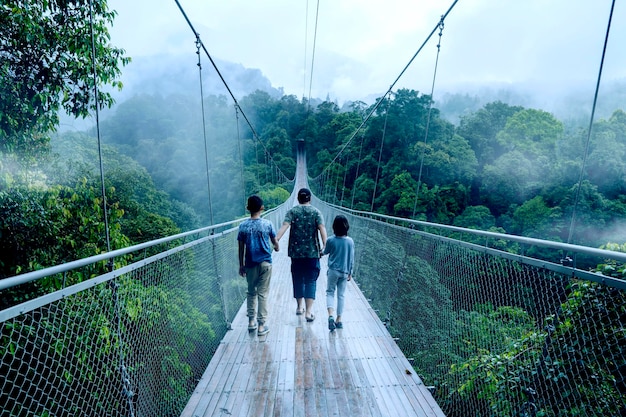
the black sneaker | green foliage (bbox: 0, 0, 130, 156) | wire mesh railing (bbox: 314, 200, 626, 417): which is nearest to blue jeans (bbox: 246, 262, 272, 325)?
the black sneaker

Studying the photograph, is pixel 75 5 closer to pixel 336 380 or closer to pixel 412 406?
pixel 336 380

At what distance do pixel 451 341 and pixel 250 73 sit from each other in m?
139

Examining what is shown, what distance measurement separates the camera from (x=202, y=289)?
282 cm

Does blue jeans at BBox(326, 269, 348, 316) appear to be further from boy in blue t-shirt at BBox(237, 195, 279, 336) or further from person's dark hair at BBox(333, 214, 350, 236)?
boy in blue t-shirt at BBox(237, 195, 279, 336)

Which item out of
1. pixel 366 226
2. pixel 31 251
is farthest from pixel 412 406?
pixel 31 251

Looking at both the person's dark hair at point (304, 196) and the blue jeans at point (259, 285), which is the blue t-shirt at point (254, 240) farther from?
the person's dark hair at point (304, 196)

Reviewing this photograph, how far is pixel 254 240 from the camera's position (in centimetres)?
265

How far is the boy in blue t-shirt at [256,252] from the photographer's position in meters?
2.65

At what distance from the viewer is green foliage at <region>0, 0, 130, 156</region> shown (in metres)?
3.78

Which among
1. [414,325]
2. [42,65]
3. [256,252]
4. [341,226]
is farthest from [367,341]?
[42,65]

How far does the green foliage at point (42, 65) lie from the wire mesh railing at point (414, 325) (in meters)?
1.83

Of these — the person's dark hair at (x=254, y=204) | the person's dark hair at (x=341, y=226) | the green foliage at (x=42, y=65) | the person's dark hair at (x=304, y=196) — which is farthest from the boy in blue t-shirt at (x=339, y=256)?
the green foliage at (x=42, y=65)

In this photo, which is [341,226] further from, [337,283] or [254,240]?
[254,240]

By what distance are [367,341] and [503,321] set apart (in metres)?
1.05
